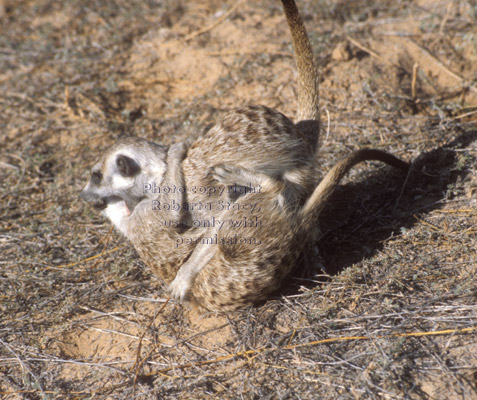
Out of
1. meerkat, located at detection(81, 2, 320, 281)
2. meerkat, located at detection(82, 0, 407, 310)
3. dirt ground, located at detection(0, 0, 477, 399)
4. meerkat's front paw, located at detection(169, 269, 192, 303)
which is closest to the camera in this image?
dirt ground, located at detection(0, 0, 477, 399)

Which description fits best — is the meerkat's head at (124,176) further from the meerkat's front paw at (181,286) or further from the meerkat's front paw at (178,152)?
the meerkat's front paw at (181,286)

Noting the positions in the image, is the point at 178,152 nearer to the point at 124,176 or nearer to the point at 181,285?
the point at 124,176

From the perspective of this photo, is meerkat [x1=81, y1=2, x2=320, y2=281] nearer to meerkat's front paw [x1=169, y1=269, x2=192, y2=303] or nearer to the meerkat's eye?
the meerkat's eye

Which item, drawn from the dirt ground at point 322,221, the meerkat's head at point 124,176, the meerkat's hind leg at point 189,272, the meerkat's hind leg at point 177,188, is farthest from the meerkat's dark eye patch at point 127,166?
the meerkat's hind leg at point 189,272

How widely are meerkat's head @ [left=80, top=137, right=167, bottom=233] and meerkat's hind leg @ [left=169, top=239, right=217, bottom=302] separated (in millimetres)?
612

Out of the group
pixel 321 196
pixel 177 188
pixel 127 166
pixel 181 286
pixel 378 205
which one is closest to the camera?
pixel 321 196

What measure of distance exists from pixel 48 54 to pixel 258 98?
9.56 feet

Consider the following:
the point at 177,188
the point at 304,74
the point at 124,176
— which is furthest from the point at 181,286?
the point at 304,74

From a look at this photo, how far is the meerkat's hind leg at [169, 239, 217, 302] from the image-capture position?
296 cm

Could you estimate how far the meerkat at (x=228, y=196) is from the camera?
2.80 m

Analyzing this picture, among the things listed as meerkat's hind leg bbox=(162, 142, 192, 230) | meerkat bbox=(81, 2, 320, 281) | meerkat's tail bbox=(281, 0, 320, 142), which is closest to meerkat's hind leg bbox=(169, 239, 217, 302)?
meerkat bbox=(81, 2, 320, 281)

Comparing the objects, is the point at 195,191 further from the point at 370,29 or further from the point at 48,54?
the point at 48,54

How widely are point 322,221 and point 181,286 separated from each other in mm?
1197

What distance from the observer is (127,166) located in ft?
10.8
